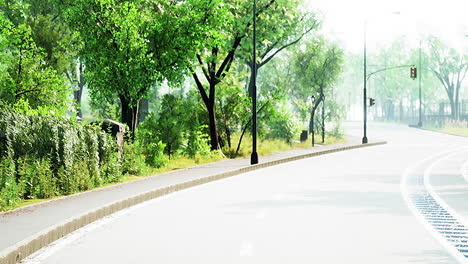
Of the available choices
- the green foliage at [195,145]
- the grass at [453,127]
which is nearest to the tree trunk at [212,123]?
the green foliage at [195,145]

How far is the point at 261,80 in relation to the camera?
102188mm

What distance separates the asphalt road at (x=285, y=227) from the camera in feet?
30.6

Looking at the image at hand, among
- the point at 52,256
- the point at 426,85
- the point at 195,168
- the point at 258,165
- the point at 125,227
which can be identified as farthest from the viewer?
the point at 426,85

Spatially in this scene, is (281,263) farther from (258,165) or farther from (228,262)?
(258,165)

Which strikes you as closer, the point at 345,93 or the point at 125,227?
the point at 125,227

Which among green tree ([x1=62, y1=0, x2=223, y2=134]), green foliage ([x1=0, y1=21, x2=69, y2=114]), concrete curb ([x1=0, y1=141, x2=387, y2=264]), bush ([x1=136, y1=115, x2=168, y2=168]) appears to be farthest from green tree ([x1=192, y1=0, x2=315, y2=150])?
concrete curb ([x1=0, y1=141, x2=387, y2=264])

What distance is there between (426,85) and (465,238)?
122111mm

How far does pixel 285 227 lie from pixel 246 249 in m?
2.25

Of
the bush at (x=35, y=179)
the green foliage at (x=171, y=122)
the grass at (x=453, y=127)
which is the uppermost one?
the green foliage at (x=171, y=122)

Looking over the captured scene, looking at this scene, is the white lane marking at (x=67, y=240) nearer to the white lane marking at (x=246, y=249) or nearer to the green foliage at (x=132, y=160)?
the white lane marking at (x=246, y=249)

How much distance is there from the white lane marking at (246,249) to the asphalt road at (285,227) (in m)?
0.01

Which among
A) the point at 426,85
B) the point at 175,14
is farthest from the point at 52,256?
the point at 426,85

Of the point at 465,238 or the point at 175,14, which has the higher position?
the point at 175,14

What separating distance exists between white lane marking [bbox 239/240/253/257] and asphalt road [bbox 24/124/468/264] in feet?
0.05
